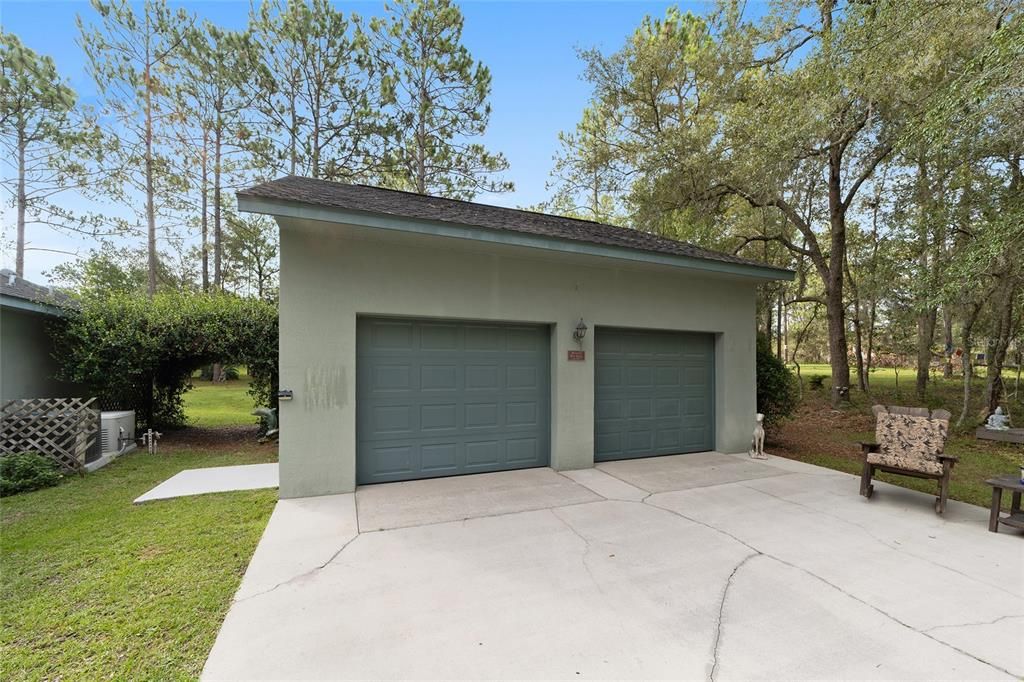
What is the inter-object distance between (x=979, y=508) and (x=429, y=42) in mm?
16570

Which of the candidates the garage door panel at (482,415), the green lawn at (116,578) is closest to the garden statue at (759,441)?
the garage door panel at (482,415)

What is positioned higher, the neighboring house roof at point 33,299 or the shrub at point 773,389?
the neighboring house roof at point 33,299

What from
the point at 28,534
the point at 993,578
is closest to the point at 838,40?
the point at 993,578

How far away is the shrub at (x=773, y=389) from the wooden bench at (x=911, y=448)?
9.55ft

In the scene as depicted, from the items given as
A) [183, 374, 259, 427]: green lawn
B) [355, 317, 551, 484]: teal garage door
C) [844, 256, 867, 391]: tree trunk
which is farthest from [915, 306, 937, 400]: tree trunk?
[183, 374, 259, 427]: green lawn

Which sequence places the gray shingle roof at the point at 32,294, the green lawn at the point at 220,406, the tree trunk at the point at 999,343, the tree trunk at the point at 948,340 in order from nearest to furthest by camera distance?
1. the gray shingle roof at the point at 32,294
2. the tree trunk at the point at 999,343
3. the green lawn at the point at 220,406
4. the tree trunk at the point at 948,340

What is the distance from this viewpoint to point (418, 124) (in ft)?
47.1

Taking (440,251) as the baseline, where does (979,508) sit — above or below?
below

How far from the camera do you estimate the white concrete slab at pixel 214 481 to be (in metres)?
5.02

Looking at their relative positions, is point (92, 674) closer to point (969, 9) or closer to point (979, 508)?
point (979, 508)

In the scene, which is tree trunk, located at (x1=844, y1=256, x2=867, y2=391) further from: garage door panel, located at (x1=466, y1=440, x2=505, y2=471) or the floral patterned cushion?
garage door panel, located at (x1=466, y1=440, x2=505, y2=471)

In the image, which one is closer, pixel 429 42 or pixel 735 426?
pixel 735 426

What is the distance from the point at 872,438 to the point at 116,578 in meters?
12.4

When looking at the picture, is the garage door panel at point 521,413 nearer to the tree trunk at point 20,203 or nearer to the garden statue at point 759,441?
the garden statue at point 759,441
